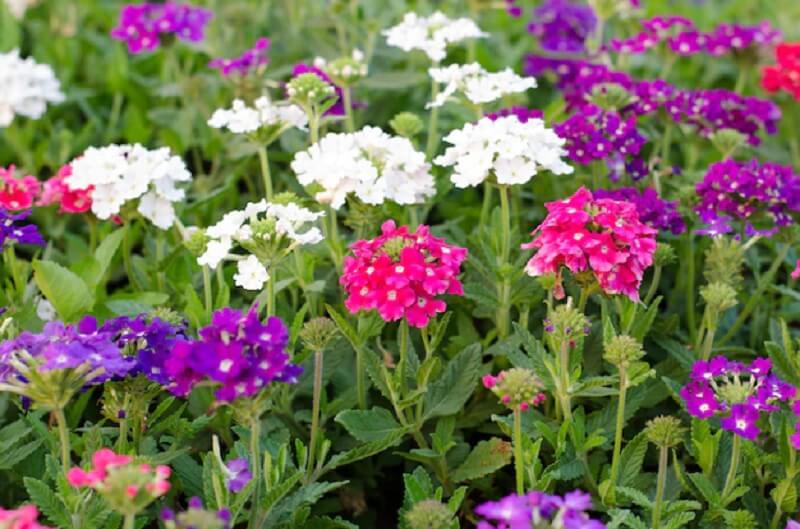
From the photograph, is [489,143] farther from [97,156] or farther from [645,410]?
[97,156]

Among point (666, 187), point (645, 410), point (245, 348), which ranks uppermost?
point (245, 348)

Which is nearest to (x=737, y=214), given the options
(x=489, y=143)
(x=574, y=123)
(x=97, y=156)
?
(x=574, y=123)

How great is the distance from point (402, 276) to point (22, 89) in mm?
2369

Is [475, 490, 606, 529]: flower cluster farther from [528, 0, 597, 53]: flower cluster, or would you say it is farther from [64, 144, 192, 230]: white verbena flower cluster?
[528, 0, 597, 53]: flower cluster

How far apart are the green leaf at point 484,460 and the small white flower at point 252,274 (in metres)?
0.80

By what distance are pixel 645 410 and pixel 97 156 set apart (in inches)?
75.4

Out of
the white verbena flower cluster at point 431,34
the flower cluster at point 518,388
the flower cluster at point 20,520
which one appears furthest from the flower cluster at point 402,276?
the white verbena flower cluster at point 431,34

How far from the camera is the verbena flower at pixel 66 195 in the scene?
143 inches

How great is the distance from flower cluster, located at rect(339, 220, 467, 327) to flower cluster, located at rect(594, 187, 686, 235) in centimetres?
75

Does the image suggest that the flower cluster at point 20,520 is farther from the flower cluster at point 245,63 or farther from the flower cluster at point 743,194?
the flower cluster at point 245,63

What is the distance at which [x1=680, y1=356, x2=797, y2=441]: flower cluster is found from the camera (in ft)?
8.75

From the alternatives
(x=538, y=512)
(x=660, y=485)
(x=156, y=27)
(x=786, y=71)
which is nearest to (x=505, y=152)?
(x=660, y=485)

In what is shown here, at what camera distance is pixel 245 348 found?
2.37 meters

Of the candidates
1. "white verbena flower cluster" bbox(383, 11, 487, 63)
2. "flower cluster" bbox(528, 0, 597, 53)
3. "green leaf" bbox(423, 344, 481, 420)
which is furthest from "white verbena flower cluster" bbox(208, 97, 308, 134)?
"flower cluster" bbox(528, 0, 597, 53)
